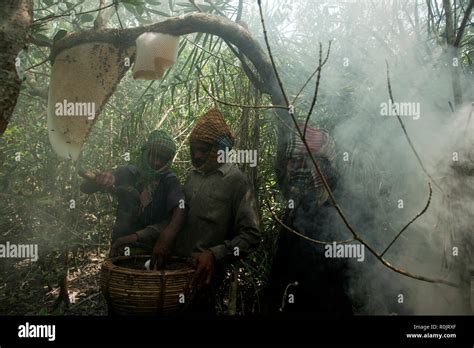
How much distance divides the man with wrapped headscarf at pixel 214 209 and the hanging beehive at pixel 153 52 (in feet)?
1.65

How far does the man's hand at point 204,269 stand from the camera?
2402 millimetres

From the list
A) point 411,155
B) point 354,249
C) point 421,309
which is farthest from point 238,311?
point 411,155

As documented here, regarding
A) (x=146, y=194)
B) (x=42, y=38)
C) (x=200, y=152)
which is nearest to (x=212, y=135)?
(x=200, y=152)

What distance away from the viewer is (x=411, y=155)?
2.99m

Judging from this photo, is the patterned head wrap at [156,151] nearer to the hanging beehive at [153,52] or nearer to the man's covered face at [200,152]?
the man's covered face at [200,152]

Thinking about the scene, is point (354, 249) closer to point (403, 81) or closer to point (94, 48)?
point (403, 81)

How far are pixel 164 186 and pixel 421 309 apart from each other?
2.06 meters

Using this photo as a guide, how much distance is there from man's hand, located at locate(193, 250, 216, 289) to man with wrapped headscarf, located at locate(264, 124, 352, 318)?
60 centimetres

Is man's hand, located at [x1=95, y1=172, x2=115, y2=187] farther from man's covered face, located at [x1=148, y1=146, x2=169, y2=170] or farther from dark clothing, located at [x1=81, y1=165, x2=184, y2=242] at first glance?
man's covered face, located at [x1=148, y1=146, x2=169, y2=170]

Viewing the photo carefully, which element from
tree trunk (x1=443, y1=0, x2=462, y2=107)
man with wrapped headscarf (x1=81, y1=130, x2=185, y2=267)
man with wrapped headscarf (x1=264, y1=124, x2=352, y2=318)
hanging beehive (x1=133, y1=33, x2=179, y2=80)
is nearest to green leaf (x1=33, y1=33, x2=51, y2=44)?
hanging beehive (x1=133, y1=33, x2=179, y2=80)

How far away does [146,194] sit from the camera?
2.96 meters

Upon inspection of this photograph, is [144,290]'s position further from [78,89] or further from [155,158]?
[78,89]

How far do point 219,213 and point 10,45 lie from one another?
60.8 inches

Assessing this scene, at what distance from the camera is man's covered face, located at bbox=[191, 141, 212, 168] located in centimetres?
282
